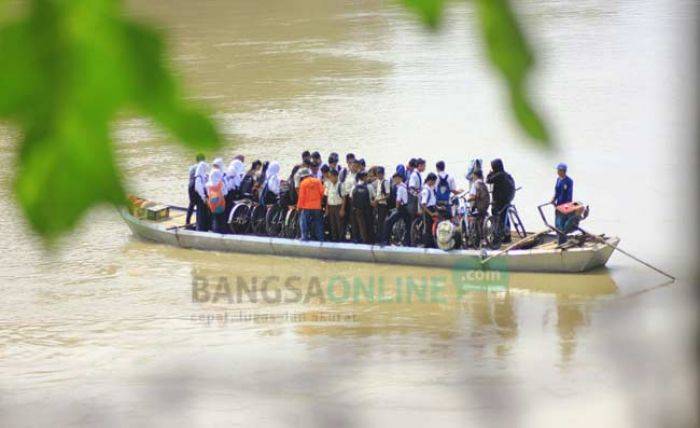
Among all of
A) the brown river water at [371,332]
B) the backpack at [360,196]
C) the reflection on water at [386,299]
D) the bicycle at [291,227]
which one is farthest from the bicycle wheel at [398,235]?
the bicycle at [291,227]

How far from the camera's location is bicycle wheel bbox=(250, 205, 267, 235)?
16516 millimetres

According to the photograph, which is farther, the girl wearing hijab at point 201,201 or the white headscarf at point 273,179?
A: the girl wearing hijab at point 201,201

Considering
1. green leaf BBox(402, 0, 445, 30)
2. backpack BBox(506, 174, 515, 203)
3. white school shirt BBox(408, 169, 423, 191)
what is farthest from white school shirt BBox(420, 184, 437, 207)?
green leaf BBox(402, 0, 445, 30)

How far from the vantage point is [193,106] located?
616 mm

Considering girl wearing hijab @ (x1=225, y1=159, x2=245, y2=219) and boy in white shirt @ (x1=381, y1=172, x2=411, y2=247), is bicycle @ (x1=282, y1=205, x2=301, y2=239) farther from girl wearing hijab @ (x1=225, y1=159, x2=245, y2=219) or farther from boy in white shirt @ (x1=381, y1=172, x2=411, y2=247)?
boy in white shirt @ (x1=381, y1=172, x2=411, y2=247)

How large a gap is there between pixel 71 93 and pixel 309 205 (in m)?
14.7

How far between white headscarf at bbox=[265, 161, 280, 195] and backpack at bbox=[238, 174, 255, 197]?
332 mm

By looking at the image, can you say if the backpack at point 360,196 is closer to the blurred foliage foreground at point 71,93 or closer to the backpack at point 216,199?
the backpack at point 216,199

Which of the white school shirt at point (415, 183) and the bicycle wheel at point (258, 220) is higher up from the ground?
the white school shirt at point (415, 183)

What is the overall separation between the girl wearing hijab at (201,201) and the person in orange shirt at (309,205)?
1204 millimetres

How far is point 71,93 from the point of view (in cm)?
57

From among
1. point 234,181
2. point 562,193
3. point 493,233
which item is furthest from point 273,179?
point 562,193

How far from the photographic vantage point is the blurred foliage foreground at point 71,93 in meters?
0.57

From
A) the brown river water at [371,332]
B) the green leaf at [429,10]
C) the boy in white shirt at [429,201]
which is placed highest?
the green leaf at [429,10]
